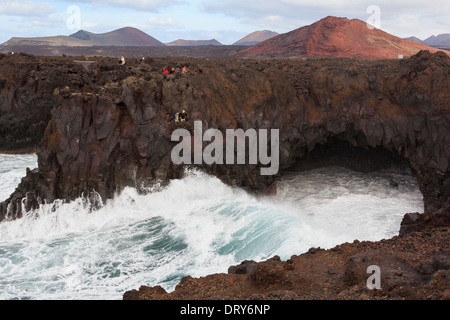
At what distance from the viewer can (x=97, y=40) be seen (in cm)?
10094

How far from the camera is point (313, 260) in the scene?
1076cm

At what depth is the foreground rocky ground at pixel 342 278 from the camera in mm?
8203

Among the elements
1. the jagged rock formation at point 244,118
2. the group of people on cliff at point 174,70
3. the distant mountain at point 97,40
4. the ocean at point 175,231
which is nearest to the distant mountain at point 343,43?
the jagged rock formation at point 244,118

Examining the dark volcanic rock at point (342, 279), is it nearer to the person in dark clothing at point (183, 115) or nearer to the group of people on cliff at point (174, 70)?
the person in dark clothing at point (183, 115)

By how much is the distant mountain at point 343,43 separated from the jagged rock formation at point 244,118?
77.3ft

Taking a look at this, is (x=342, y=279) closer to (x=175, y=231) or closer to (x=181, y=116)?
(x=175, y=231)

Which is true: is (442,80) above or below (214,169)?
above

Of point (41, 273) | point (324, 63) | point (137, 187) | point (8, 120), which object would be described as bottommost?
point (41, 273)

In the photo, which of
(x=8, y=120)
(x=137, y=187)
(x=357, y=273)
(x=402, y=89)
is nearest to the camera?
(x=357, y=273)
